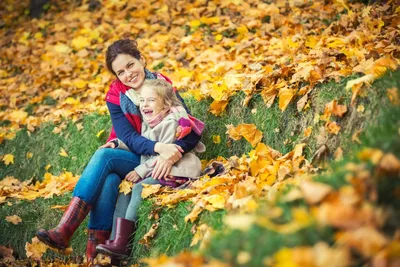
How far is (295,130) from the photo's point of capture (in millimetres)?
3453

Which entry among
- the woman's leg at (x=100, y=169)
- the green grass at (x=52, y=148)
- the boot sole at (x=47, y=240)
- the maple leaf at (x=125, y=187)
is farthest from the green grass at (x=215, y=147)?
the boot sole at (x=47, y=240)

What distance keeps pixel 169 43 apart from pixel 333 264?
5273mm

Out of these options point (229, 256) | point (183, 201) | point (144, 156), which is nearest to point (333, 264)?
point (229, 256)

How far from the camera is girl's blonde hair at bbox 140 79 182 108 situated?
366cm

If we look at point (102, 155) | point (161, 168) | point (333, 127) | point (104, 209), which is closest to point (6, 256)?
point (104, 209)

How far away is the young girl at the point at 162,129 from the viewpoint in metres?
3.52

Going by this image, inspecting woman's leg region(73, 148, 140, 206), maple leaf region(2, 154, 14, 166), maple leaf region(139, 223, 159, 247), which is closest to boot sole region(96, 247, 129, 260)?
maple leaf region(139, 223, 159, 247)

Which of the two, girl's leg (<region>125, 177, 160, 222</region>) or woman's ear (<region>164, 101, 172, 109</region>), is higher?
woman's ear (<region>164, 101, 172, 109</region>)

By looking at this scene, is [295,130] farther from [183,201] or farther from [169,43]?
[169,43]

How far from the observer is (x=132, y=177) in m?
3.60

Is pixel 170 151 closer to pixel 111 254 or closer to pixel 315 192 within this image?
pixel 111 254

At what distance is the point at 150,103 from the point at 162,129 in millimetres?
197

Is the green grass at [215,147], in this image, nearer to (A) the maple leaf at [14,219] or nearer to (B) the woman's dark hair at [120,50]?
(A) the maple leaf at [14,219]

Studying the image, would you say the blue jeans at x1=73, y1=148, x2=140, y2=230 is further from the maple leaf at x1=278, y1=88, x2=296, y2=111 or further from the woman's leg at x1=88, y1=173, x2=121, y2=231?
the maple leaf at x1=278, y1=88, x2=296, y2=111
